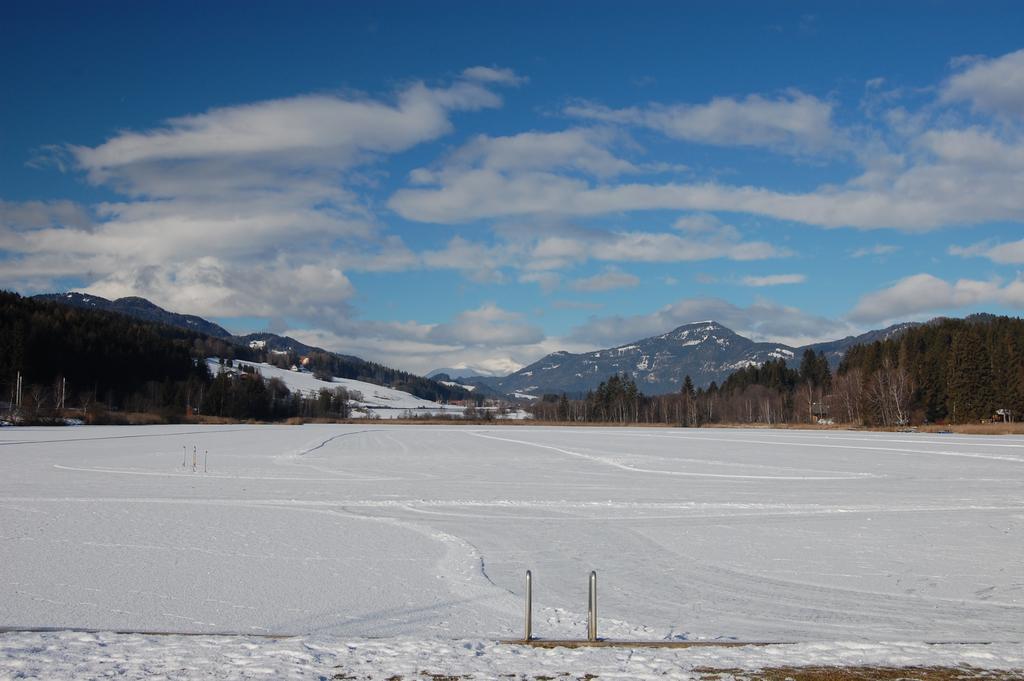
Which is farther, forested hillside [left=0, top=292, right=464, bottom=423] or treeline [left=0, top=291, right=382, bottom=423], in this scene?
forested hillside [left=0, top=292, right=464, bottom=423]

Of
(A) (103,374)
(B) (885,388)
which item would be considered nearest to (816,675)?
(B) (885,388)

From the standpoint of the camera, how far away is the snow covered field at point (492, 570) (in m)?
8.53

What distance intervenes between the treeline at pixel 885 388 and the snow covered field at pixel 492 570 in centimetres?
7429

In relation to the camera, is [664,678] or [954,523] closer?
[664,678]

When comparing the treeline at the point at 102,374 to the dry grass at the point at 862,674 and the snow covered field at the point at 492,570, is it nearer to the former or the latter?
the snow covered field at the point at 492,570

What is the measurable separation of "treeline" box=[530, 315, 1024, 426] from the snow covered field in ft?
244

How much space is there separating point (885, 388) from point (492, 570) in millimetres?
100973

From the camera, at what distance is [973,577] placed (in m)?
12.7

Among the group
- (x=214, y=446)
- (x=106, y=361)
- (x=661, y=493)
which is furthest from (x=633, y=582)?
(x=106, y=361)

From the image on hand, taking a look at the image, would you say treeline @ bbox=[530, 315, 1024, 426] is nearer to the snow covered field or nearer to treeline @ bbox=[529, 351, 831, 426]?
treeline @ bbox=[529, 351, 831, 426]

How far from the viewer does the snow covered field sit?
28.0ft

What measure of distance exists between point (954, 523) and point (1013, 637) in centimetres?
932

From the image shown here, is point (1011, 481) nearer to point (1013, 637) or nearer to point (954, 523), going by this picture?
point (954, 523)

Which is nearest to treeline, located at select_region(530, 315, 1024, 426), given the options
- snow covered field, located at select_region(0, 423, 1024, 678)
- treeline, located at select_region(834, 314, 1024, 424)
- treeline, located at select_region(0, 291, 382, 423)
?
treeline, located at select_region(834, 314, 1024, 424)
